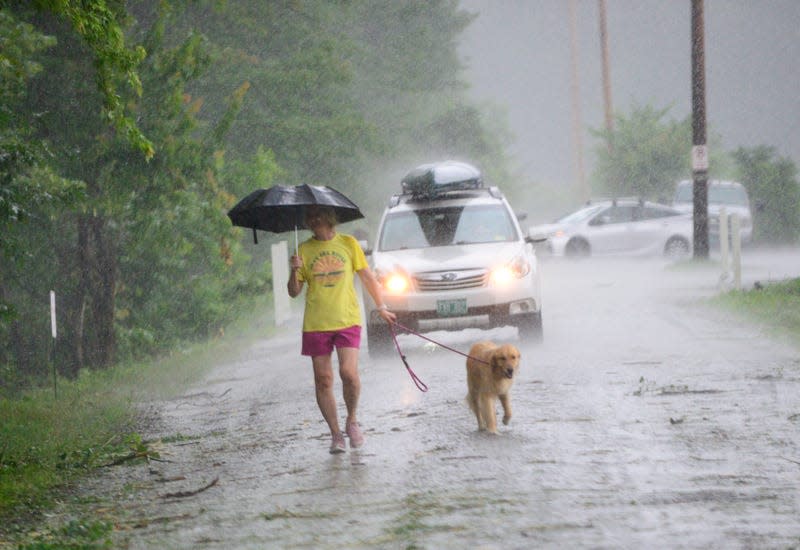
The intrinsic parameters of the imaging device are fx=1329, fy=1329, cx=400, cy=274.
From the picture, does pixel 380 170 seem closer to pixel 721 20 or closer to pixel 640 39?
pixel 721 20

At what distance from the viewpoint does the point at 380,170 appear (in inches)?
1747

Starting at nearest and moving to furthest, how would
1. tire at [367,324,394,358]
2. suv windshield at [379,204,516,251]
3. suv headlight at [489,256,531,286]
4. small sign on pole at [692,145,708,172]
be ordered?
suv headlight at [489,256,531,286] → tire at [367,324,394,358] → suv windshield at [379,204,516,251] → small sign on pole at [692,145,708,172]

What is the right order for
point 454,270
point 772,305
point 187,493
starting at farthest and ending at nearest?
point 772,305, point 454,270, point 187,493

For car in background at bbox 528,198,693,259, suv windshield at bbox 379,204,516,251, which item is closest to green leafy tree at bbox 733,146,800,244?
car in background at bbox 528,198,693,259

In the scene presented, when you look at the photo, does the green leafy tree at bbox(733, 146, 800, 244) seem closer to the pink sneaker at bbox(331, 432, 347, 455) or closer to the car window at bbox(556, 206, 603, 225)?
the car window at bbox(556, 206, 603, 225)

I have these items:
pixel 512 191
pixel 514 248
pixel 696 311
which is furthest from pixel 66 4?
pixel 512 191

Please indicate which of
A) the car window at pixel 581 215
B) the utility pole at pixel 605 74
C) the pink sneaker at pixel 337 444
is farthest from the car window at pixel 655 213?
the pink sneaker at pixel 337 444

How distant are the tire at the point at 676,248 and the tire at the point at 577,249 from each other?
2094 mm

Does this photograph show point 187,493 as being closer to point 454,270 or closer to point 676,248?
point 454,270

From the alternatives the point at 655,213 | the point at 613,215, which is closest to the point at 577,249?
the point at 613,215

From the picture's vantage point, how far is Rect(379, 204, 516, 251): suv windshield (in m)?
16.8

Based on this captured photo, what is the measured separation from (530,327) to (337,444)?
285 inches

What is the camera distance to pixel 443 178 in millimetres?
20547

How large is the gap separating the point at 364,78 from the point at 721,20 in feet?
205
